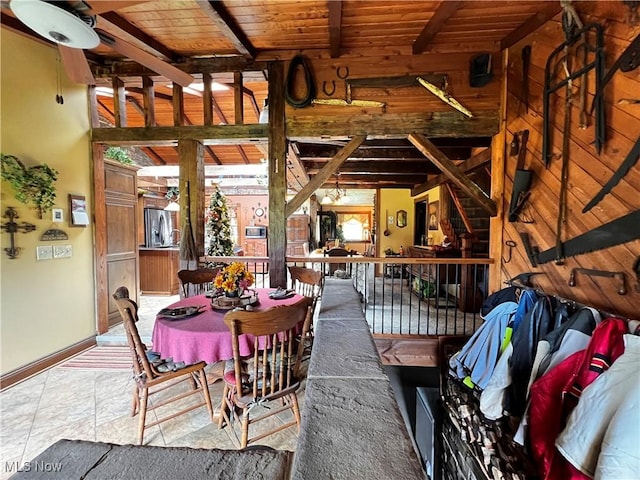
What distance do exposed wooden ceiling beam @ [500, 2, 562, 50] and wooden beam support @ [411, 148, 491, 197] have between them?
3.76 feet

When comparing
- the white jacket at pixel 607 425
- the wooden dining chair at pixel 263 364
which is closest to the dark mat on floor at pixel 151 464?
the wooden dining chair at pixel 263 364

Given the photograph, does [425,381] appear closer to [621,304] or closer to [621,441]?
[621,304]

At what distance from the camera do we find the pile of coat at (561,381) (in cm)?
120

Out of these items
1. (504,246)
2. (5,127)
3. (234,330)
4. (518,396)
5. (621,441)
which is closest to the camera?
(621,441)

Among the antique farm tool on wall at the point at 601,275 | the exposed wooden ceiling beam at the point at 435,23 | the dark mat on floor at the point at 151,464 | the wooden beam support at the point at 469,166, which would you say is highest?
the exposed wooden ceiling beam at the point at 435,23

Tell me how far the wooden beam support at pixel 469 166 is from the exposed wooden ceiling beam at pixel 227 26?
118 inches

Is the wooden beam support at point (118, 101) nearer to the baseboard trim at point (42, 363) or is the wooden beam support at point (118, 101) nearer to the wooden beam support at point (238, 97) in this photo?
the wooden beam support at point (238, 97)

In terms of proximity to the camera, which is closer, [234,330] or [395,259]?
[234,330]

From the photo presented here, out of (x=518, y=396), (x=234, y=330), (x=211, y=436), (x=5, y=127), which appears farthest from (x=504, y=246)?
(x=5, y=127)

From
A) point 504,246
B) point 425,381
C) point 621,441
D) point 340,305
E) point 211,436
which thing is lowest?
point 425,381

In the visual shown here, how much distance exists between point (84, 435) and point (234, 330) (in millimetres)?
1478

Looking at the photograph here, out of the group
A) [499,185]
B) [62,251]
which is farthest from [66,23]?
[499,185]

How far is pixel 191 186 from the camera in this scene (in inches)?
140

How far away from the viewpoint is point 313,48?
3.30m
